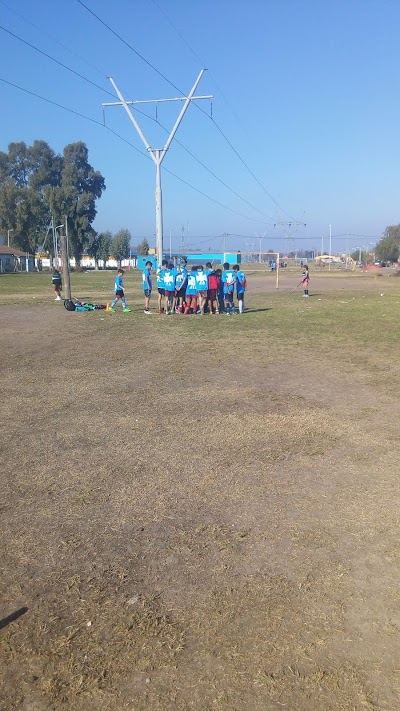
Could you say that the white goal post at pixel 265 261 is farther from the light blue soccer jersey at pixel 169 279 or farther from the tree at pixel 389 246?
the tree at pixel 389 246

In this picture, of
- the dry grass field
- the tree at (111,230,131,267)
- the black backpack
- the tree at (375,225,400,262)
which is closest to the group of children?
the black backpack

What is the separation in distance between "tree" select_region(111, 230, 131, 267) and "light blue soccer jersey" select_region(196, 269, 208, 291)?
107363mm

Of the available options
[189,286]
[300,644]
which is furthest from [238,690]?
[189,286]

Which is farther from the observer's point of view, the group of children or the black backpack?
the black backpack

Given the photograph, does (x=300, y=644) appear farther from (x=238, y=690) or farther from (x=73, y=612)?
(x=73, y=612)

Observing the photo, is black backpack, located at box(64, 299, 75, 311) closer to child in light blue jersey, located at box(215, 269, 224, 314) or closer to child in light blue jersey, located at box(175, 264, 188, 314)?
child in light blue jersey, located at box(175, 264, 188, 314)

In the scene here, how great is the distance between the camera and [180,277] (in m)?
20.5

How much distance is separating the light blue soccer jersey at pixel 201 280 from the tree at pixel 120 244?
107m

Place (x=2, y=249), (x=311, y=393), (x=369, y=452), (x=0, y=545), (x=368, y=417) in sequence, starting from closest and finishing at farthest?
1. (x=0, y=545)
2. (x=369, y=452)
3. (x=368, y=417)
4. (x=311, y=393)
5. (x=2, y=249)

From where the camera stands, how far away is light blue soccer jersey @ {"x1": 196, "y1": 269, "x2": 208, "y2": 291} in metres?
20.1

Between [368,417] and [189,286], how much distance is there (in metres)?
14.0

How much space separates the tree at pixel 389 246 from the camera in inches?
5064

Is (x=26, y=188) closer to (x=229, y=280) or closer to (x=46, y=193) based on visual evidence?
(x=46, y=193)

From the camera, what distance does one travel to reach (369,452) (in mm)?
5980
